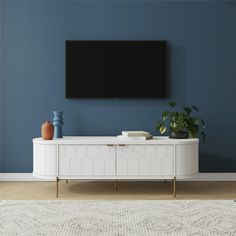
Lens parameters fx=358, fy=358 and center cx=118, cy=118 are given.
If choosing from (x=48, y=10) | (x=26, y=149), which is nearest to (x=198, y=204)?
(x=26, y=149)

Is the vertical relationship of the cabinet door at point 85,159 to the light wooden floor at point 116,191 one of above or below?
above

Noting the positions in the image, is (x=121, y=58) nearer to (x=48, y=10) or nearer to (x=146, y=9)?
(x=146, y=9)

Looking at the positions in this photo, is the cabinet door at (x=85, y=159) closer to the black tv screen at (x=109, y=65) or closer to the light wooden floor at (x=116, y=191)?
the light wooden floor at (x=116, y=191)

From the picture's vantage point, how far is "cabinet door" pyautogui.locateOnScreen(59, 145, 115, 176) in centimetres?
352

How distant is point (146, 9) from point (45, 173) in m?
2.16

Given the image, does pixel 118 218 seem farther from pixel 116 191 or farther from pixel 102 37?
pixel 102 37

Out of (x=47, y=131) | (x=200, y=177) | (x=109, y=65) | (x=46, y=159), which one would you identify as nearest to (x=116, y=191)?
(x=46, y=159)

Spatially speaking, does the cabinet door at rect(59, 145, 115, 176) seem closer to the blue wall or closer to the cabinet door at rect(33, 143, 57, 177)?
the cabinet door at rect(33, 143, 57, 177)

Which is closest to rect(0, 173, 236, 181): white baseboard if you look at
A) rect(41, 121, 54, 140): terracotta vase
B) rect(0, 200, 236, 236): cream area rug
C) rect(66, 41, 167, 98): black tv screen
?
rect(41, 121, 54, 140): terracotta vase

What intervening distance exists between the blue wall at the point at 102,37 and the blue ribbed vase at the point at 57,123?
0.95 ft

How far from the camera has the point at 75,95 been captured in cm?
407

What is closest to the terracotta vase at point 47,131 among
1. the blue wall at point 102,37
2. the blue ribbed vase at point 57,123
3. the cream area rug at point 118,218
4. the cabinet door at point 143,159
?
the blue ribbed vase at point 57,123

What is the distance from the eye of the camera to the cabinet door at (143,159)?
11.6 feet

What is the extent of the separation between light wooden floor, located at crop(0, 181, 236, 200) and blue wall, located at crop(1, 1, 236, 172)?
16.5 inches
